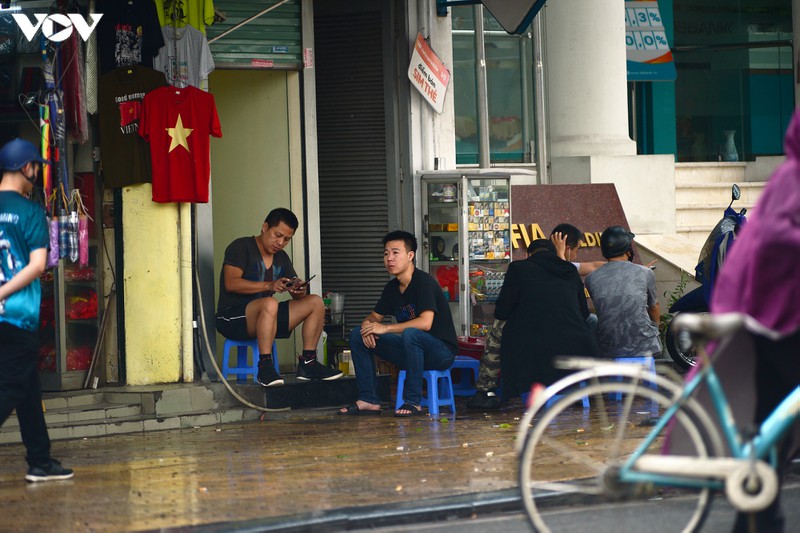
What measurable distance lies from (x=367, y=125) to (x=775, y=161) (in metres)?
6.82

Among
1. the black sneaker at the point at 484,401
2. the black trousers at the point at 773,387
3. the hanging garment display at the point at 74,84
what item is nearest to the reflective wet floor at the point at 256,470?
the black sneaker at the point at 484,401

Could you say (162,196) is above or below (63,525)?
above

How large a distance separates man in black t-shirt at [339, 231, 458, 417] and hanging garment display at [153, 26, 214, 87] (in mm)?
2195

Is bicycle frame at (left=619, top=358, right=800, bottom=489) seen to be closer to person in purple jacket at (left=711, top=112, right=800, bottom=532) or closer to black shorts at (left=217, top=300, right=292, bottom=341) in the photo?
person in purple jacket at (left=711, top=112, right=800, bottom=532)

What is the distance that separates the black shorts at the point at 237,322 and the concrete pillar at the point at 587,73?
621 cm

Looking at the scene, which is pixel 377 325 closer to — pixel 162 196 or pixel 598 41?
pixel 162 196

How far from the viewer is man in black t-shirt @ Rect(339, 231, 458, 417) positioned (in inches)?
386

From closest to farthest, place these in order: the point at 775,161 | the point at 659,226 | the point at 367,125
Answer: the point at 367,125
the point at 659,226
the point at 775,161

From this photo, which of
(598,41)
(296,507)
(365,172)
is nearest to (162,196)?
(365,172)

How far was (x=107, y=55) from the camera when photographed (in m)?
10.3

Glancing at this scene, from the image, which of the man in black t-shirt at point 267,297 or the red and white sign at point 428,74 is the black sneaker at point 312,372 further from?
the red and white sign at point 428,74

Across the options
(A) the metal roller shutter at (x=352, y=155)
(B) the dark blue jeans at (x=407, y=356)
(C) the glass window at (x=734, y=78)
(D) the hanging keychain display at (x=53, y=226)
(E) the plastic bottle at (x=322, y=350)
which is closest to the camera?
(D) the hanging keychain display at (x=53, y=226)

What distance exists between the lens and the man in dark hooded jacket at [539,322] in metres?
9.62

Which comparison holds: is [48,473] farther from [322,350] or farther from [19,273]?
[322,350]
